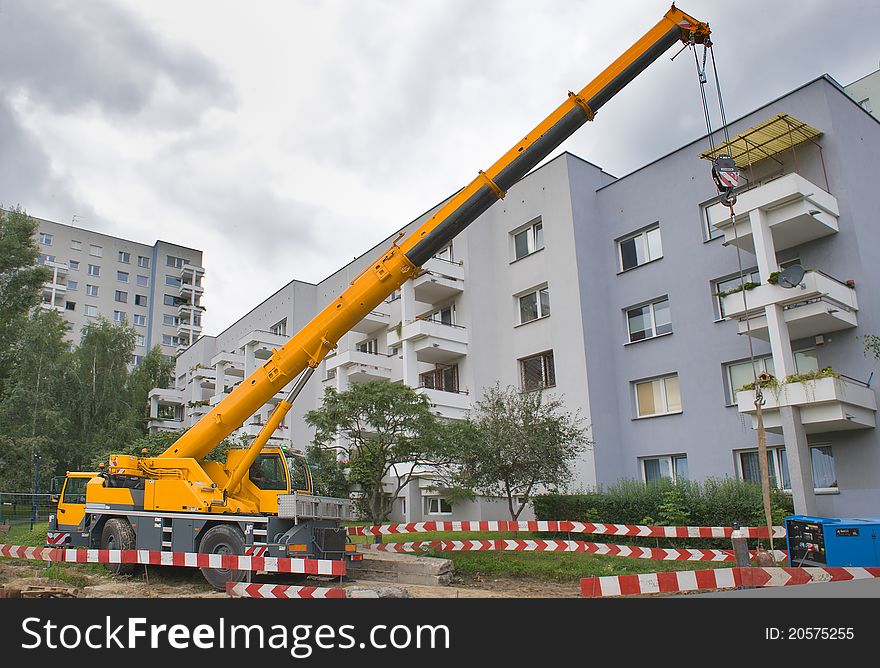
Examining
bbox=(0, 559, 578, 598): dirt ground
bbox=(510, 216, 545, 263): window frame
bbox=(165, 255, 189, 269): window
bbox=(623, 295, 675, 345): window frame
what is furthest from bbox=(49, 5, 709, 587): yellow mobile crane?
bbox=(165, 255, 189, 269): window

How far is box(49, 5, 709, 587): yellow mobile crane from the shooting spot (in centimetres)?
1268

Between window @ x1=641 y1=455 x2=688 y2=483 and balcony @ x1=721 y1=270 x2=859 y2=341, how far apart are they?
5504 millimetres

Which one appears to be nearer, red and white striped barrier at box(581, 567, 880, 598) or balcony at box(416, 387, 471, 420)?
red and white striped barrier at box(581, 567, 880, 598)

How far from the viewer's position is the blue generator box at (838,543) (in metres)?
12.1

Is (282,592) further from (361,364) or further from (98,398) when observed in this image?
(98,398)

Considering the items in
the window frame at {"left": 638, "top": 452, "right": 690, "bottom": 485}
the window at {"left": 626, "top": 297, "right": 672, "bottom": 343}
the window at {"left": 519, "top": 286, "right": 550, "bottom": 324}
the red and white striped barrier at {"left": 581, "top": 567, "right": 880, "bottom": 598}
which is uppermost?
the window at {"left": 519, "top": 286, "right": 550, "bottom": 324}

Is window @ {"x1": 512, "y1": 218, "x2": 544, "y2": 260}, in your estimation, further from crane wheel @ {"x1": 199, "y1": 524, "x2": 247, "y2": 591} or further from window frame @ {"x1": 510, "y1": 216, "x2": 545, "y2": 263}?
crane wheel @ {"x1": 199, "y1": 524, "x2": 247, "y2": 591}

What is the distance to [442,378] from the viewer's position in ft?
104

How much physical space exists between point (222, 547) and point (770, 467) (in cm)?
1635

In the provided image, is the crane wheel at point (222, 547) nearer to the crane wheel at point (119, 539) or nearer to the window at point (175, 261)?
the crane wheel at point (119, 539)

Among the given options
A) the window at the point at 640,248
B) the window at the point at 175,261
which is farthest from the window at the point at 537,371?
the window at the point at 175,261
